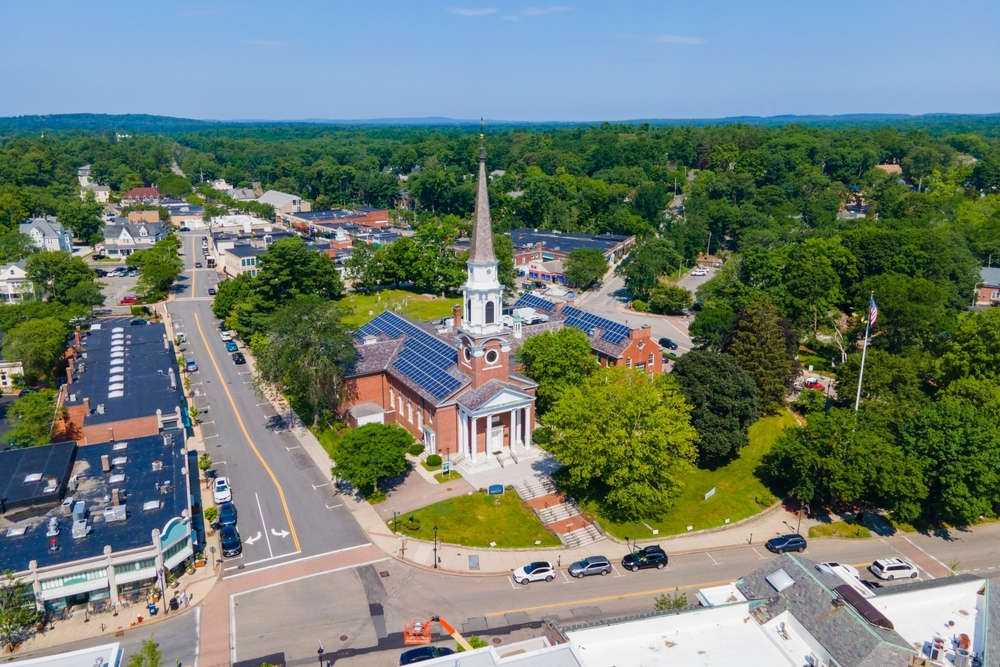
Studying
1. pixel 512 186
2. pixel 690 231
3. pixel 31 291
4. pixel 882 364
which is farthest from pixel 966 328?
pixel 512 186

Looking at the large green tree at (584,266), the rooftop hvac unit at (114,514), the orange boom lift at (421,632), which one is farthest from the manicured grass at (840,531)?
the large green tree at (584,266)

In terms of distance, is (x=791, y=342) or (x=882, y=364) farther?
(x=791, y=342)

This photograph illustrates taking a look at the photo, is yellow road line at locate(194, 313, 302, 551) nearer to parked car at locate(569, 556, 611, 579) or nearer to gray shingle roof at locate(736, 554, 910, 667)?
parked car at locate(569, 556, 611, 579)

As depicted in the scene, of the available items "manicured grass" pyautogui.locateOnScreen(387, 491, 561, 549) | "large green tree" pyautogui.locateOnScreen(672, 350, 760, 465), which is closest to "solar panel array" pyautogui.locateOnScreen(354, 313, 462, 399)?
"manicured grass" pyautogui.locateOnScreen(387, 491, 561, 549)

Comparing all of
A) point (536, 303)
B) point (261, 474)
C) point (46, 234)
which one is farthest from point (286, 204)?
point (261, 474)

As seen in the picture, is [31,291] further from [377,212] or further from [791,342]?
[791,342]

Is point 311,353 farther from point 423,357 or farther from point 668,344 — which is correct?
point 668,344
